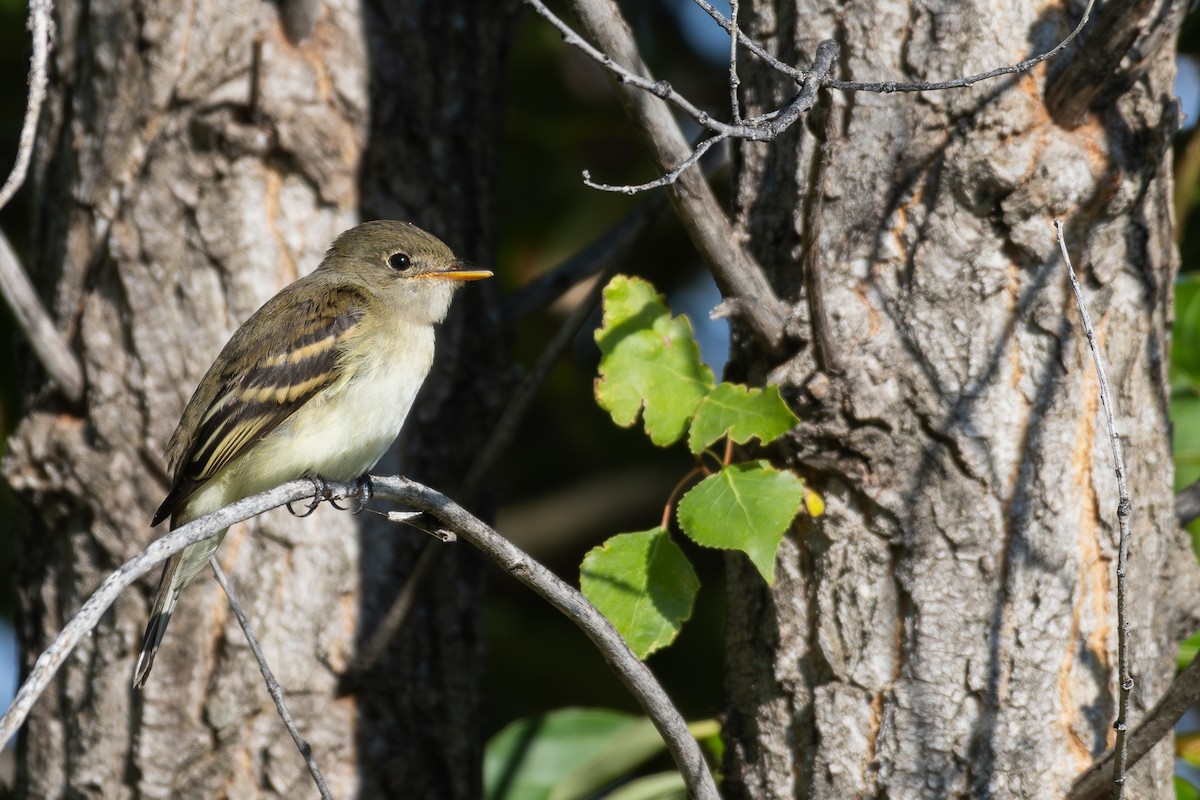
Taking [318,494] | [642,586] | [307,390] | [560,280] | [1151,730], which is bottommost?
[1151,730]

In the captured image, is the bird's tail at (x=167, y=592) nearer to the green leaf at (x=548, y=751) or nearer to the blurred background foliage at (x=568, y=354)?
the green leaf at (x=548, y=751)

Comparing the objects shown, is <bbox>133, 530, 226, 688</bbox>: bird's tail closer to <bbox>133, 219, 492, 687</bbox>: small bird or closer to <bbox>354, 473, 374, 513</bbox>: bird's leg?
<bbox>133, 219, 492, 687</bbox>: small bird

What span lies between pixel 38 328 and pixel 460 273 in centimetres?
129

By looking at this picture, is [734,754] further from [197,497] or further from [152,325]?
[152,325]

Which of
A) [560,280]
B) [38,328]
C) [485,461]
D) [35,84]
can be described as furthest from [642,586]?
[38,328]

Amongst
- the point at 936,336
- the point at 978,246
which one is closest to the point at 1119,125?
the point at 978,246

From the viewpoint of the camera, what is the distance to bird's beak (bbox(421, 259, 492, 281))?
13.6 feet

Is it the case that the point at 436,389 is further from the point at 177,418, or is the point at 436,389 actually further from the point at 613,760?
the point at 613,760

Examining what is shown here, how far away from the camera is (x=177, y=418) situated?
4.00 m

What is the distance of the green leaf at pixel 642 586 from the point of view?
295 cm

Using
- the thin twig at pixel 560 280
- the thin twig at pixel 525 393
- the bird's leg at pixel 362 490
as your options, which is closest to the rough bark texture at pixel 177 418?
the bird's leg at pixel 362 490

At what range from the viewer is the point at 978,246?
116 inches

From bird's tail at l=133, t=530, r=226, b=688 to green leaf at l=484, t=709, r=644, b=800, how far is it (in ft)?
3.68

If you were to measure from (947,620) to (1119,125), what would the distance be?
3.94 feet
